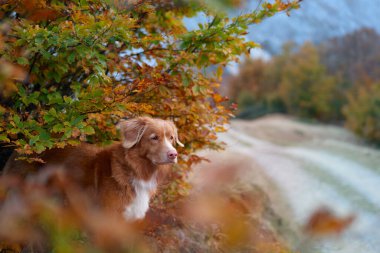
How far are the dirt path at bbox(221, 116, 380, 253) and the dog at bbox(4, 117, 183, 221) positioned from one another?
2.13 meters

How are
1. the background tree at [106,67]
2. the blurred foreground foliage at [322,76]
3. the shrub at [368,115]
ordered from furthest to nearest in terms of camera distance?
the blurred foreground foliage at [322,76]
the shrub at [368,115]
the background tree at [106,67]

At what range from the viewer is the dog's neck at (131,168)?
4949 millimetres

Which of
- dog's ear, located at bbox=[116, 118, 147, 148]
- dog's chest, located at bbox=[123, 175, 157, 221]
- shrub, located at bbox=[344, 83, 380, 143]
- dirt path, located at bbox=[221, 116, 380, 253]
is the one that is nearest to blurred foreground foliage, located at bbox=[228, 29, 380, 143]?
shrub, located at bbox=[344, 83, 380, 143]

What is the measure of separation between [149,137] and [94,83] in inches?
37.2

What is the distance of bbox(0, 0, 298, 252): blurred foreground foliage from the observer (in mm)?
2650

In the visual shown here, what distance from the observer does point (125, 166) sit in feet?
16.4

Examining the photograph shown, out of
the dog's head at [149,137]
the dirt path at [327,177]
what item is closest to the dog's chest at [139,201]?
the dog's head at [149,137]

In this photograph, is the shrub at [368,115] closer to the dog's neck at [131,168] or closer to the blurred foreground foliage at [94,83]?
the blurred foreground foliage at [94,83]

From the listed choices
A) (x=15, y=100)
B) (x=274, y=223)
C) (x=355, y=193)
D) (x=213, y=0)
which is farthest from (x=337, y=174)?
(x=213, y=0)

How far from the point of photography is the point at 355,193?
15.9 metres

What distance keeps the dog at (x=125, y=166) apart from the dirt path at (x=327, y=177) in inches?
84.0

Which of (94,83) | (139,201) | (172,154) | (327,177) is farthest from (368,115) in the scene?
(94,83)

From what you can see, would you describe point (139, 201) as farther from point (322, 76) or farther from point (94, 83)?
point (322, 76)

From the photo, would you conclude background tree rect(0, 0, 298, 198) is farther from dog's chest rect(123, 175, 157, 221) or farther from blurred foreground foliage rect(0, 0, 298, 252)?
dog's chest rect(123, 175, 157, 221)
